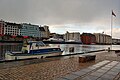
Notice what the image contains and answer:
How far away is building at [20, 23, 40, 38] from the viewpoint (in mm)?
147125

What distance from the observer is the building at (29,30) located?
147 meters

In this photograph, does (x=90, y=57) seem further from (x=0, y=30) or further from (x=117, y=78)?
(x=0, y=30)

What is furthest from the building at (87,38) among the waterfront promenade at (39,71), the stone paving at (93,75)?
the stone paving at (93,75)

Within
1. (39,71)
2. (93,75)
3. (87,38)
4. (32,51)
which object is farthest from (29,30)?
(93,75)

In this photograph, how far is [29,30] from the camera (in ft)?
500

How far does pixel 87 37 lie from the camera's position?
17575 cm

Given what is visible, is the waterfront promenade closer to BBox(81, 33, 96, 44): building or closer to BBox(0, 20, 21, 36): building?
BBox(0, 20, 21, 36): building

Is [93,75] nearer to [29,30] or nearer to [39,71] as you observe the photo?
[39,71]

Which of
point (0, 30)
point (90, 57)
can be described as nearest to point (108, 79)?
point (90, 57)

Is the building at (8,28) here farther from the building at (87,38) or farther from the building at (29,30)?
the building at (87,38)

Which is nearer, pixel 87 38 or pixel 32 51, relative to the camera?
pixel 32 51

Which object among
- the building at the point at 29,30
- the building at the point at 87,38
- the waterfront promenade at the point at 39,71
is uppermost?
the building at the point at 29,30

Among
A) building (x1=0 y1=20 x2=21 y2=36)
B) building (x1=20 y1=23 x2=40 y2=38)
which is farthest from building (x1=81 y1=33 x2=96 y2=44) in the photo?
building (x1=0 y1=20 x2=21 y2=36)

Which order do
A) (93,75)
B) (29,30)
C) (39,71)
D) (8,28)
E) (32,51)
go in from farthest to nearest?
(29,30) < (8,28) < (32,51) < (39,71) < (93,75)
